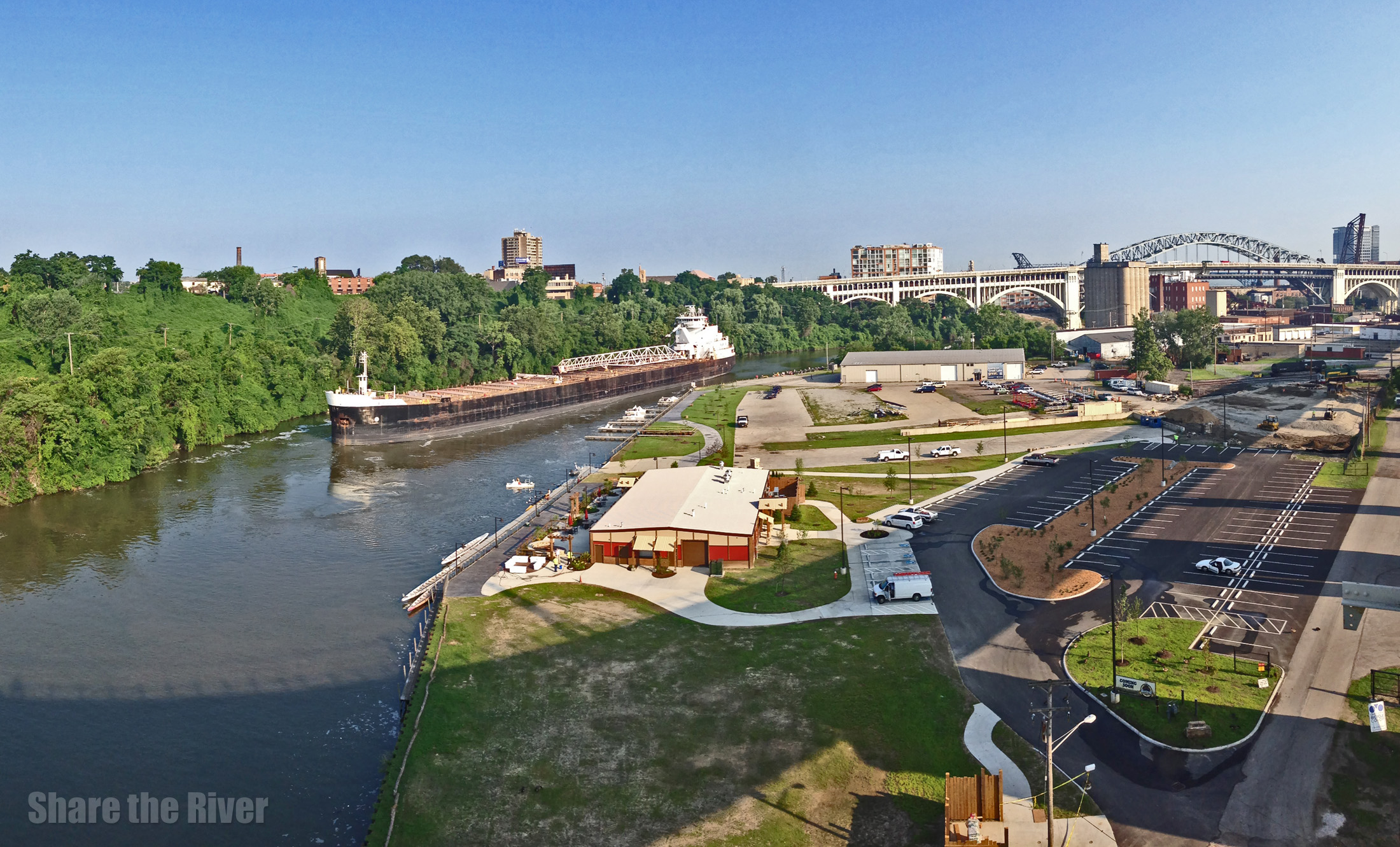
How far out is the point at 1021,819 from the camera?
22422 mm

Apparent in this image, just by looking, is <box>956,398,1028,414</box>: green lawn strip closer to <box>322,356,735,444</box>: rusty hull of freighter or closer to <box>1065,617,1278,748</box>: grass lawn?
<box>322,356,735,444</box>: rusty hull of freighter

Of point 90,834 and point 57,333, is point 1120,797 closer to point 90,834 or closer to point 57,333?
point 90,834

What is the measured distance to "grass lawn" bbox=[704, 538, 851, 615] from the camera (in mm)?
37188

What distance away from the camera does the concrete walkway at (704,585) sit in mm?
35781

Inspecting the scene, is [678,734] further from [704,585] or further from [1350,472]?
[1350,472]

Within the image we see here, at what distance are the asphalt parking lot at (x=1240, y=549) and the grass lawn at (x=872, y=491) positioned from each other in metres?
11.4

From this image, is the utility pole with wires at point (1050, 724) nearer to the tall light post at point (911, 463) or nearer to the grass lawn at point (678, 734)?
the grass lawn at point (678, 734)

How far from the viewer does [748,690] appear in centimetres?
2948

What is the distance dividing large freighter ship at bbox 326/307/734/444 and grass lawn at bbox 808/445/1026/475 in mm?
41259

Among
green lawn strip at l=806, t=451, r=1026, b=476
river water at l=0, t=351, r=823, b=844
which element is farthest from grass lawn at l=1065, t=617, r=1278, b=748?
green lawn strip at l=806, t=451, r=1026, b=476

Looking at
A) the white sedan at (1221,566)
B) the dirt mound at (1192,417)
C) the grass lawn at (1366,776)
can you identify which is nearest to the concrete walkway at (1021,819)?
the grass lawn at (1366,776)

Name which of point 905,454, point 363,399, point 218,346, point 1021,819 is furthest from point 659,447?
point 218,346

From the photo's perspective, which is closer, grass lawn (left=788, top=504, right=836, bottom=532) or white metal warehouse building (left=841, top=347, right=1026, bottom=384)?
grass lawn (left=788, top=504, right=836, bottom=532)

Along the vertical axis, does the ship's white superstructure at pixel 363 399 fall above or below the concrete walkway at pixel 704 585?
above
